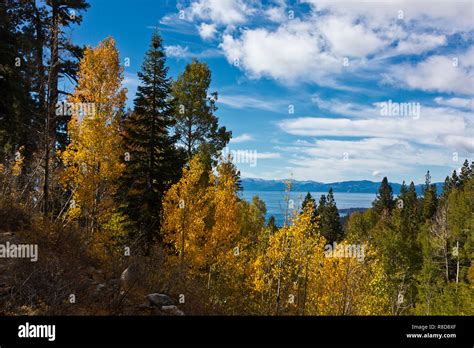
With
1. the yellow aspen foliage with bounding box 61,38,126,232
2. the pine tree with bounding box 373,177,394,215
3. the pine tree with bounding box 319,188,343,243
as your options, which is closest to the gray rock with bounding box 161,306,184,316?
the yellow aspen foliage with bounding box 61,38,126,232

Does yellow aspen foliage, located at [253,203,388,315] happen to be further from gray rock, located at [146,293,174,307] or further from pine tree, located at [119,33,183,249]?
pine tree, located at [119,33,183,249]

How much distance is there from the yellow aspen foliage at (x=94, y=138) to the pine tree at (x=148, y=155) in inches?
82.0

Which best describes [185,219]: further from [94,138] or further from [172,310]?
[172,310]

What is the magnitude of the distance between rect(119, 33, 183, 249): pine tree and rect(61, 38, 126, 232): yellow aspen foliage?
6.83 feet

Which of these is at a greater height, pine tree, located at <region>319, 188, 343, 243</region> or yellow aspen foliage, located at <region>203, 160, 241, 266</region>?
yellow aspen foliage, located at <region>203, 160, 241, 266</region>

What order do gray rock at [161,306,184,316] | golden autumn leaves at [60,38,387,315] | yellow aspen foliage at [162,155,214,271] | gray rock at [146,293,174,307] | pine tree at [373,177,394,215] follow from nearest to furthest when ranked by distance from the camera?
1. gray rock at [161,306,184,316]
2. gray rock at [146,293,174,307]
3. golden autumn leaves at [60,38,387,315]
4. yellow aspen foliage at [162,155,214,271]
5. pine tree at [373,177,394,215]

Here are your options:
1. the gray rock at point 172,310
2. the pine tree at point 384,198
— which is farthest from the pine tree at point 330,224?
the gray rock at point 172,310

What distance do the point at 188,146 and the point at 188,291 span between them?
51.8 ft

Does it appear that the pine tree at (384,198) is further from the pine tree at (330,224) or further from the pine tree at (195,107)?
the pine tree at (195,107)

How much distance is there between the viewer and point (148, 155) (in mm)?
19609

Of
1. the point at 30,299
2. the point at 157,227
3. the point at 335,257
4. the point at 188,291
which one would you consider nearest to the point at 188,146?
the point at 157,227

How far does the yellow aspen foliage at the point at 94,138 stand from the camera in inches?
577

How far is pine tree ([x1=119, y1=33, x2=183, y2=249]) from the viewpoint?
61.6 feet
